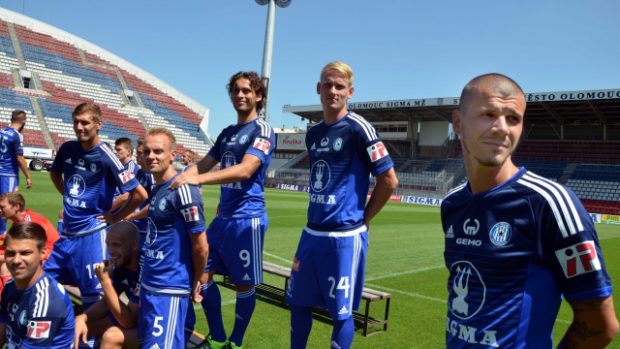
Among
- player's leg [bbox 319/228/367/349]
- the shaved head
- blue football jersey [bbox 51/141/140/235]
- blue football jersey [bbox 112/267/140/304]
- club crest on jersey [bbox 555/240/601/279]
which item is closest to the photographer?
club crest on jersey [bbox 555/240/601/279]

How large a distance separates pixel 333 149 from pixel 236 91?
1071 mm

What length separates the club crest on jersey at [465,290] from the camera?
1.59 meters

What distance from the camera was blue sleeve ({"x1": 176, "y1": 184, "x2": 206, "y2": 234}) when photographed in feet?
9.59

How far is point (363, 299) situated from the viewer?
17.4 ft

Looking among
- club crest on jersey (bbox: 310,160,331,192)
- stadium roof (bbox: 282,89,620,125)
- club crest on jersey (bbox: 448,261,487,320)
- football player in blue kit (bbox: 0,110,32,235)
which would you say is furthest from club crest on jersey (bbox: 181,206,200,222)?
stadium roof (bbox: 282,89,620,125)

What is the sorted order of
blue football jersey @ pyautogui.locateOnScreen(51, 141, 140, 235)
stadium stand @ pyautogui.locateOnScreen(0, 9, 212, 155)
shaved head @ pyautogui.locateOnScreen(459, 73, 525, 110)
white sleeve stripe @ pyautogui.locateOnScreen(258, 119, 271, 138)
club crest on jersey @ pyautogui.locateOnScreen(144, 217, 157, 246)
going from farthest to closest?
stadium stand @ pyautogui.locateOnScreen(0, 9, 212, 155) → blue football jersey @ pyautogui.locateOnScreen(51, 141, 140, 235) → white sleeve stripe @ pyautogui.locateOnScreen(258, 119, 271, 138) → club crest on jersey @ pyautogui.locateOnScreen(144, 217, 157, 246) → shaved head @ pyautogui.locateOnScreen(459, 73, 525, 110)

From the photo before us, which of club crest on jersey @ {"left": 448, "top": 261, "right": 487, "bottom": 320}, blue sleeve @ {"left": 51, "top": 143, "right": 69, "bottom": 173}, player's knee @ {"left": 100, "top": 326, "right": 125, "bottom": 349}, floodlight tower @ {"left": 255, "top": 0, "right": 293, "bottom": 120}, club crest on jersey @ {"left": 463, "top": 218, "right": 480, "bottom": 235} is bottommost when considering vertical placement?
player's knee @ {"left": 100, "top": 326, "right": 125, "bottom": 349}

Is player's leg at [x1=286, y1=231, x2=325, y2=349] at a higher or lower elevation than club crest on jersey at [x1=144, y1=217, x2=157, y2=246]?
lower

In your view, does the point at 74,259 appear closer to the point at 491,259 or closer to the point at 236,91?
the point at 236,91

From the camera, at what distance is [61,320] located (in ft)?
9.37

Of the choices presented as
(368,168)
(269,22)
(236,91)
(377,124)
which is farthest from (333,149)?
(377,124)

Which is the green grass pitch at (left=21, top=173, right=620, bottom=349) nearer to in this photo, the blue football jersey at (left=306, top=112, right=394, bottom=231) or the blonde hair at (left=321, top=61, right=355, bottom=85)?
the blue football jersey at (left=306, top=112, right=394, bottom=231)

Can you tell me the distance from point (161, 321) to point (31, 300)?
80 centimetres

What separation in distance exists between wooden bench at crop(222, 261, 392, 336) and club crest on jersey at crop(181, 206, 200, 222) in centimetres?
232
